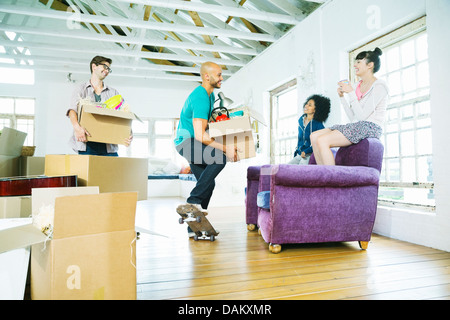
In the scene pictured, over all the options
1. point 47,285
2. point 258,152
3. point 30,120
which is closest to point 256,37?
point 258,152

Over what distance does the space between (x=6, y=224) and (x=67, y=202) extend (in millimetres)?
466

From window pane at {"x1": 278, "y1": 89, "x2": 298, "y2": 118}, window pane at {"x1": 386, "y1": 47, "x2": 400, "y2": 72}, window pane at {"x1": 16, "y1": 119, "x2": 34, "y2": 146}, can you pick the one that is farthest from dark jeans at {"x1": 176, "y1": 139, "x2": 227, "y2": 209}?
window pane at {"x1": 16, "y1": 119, "x2": 34, "y2": 146}

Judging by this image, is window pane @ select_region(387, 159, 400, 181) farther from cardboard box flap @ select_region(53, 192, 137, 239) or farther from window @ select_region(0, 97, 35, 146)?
window @ select_region(0, 97, 35, 146)

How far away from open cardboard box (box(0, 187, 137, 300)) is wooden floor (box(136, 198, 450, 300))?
1.14 feet

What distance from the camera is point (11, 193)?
4.91ft

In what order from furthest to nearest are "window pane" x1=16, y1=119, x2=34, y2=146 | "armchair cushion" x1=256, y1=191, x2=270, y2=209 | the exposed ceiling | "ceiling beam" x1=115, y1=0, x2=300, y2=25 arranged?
"window pane" x1=16, y1=119, x2=34, y2=146 < the exposed ceiling < "ceiling beam" x1=115, y1=0, x2=300, y2=25 < "armchair cushion" x1=256, y1=191, x2=270, y2=209

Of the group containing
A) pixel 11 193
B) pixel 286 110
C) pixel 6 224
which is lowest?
pixel 6 224

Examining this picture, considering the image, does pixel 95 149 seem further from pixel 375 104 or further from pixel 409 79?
pixel 409 79

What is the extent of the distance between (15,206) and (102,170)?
46 cm

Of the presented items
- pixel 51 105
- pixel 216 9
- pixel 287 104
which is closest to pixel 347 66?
pixel 287 104

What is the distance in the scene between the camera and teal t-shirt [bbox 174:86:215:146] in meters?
2.29

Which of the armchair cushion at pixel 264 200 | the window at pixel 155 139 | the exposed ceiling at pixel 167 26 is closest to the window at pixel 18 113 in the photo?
the exposed ceiling at pixel 167 26
